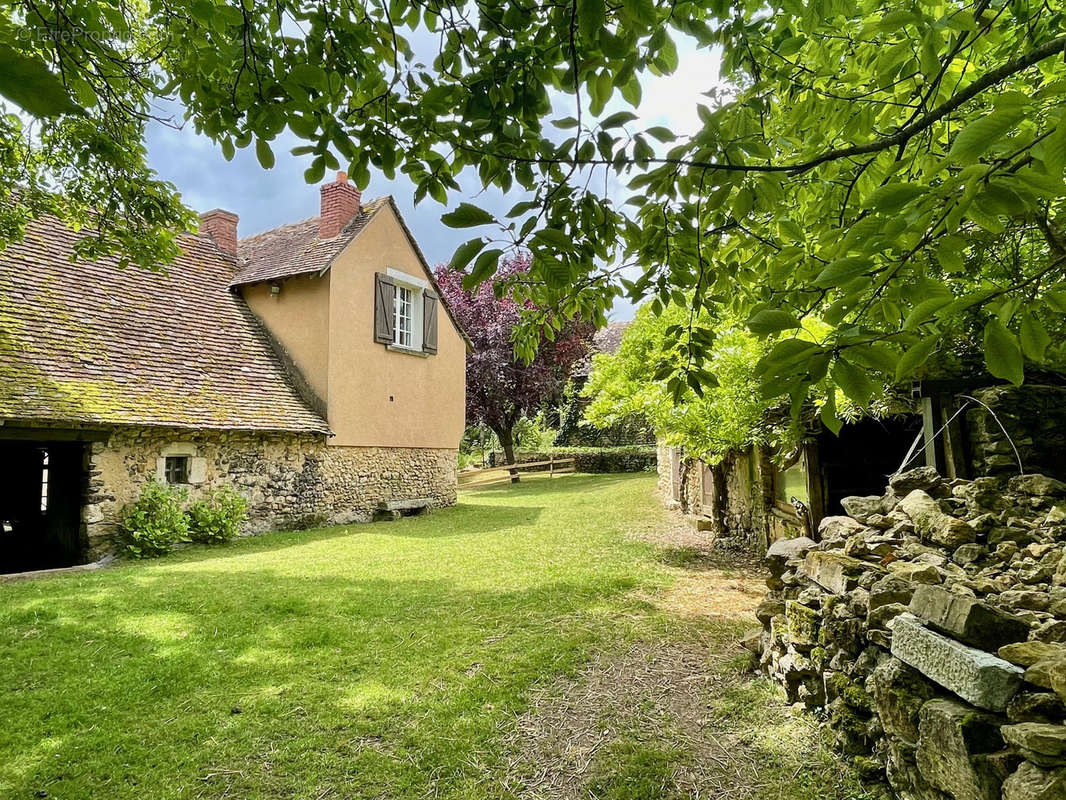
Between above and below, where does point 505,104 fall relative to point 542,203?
above

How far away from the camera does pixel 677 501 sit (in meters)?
12.9

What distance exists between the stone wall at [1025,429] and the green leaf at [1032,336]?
10.3 feet

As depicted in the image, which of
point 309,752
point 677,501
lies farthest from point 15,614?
point 677,501

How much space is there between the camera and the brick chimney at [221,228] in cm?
1428

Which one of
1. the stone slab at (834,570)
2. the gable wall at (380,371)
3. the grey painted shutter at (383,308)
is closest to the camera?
the stone slab at (834,570)

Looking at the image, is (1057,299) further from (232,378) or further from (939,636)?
→ (232,378)

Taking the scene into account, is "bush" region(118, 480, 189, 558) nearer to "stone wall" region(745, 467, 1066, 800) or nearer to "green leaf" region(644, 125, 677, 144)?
"stone wall" region(745, 467, 1066, 800)

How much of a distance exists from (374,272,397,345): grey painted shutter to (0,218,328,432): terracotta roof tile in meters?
2.26

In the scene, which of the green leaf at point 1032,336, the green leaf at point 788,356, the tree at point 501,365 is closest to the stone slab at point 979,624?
the green leaf at point 1032,336

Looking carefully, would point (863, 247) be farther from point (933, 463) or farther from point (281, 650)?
point (281, 650)

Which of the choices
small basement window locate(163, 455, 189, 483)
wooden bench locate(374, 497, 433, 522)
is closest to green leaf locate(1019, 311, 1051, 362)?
small basement window locate(163, 455, 189, 483)

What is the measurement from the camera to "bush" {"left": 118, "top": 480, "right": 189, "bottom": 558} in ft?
29.0

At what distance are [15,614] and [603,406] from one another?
6.88m

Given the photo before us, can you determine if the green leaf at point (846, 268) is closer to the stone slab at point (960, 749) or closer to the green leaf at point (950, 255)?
the green leaf at point (950, 255)
